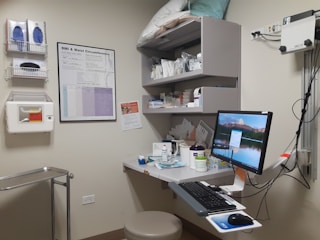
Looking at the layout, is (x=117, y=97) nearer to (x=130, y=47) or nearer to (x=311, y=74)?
(x=130, y=47)

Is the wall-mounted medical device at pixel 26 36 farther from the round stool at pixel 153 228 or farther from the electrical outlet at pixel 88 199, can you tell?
the round stool at pixel 153 228

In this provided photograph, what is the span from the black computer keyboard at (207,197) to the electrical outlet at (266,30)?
116 cm

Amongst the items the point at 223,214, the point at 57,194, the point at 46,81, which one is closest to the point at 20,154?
the point at 57,194

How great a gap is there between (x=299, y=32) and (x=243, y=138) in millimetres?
709

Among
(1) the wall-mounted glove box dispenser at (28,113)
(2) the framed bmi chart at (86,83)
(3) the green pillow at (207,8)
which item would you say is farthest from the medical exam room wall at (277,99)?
(1) the wall-mounted glove box dispenser at (28,113)

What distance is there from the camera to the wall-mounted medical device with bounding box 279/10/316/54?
1397 millimetres

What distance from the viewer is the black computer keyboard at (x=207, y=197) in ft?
3.90

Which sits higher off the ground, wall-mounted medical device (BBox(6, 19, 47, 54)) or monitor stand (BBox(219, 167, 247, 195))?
wall-mounted medical device (BBox(6, 19, 47, 54))

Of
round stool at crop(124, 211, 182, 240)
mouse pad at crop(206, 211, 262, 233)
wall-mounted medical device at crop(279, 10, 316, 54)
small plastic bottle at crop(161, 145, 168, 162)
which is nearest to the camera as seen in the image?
mouse pad at crop(206, 211, 262, 233)

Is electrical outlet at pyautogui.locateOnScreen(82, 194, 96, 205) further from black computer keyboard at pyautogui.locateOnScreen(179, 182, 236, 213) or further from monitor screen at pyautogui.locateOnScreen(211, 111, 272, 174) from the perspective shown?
monitor screen at pyautogui.locateOnScreen(211, 111, 272, 174)

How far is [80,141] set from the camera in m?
2.27

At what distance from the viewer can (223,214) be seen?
116cm

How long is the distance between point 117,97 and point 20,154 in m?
0.97

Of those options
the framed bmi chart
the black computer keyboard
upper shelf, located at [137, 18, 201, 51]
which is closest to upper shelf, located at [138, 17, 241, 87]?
upper shelf, located at [137, 18, 201, 51]
